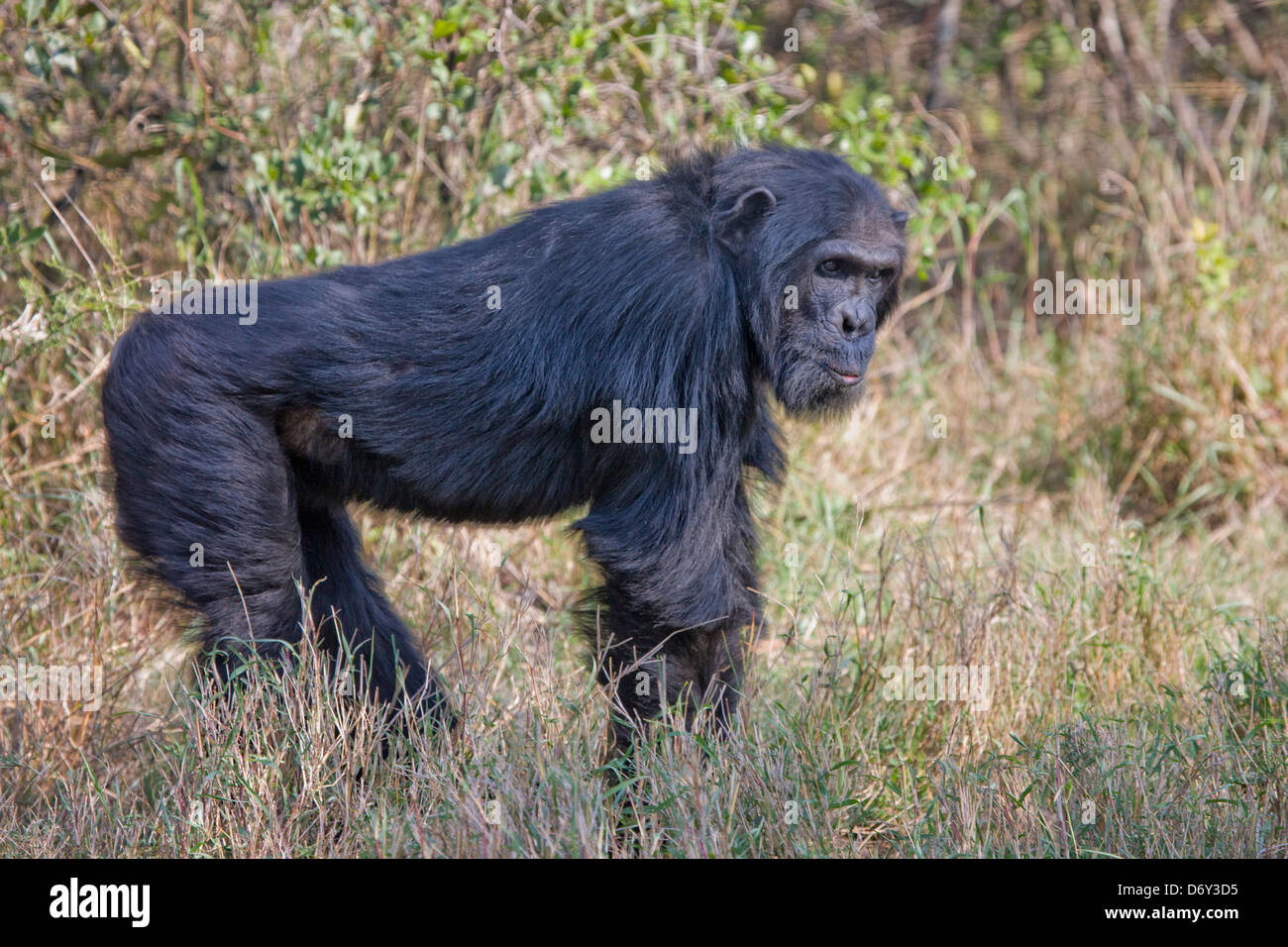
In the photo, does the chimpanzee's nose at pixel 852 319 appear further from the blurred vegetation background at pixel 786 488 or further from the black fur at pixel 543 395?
the blurred vegetation background at pixel 786 488

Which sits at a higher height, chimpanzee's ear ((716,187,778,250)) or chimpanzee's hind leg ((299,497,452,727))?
chimpanzee's ear ((716,187,778,250))

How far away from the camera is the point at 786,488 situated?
666 centimetres

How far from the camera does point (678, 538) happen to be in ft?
13.5

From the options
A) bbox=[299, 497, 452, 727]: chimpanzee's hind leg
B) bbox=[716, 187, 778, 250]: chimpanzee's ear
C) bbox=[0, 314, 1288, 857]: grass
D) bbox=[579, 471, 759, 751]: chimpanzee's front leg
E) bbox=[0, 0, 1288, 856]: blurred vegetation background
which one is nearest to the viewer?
bbox=[0, 314, 1288, 857]: grass

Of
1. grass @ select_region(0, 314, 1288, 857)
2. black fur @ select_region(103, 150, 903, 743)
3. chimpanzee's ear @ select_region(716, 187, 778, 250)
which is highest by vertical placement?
chimpanzee's ear @ select_region(716, 187, 778, 250)

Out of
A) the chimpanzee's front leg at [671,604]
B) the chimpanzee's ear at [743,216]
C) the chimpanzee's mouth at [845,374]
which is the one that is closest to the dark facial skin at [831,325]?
the chimpanzee's mouth at [845,374]

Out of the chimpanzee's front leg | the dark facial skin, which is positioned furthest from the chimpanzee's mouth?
the chimpanzee's front leg

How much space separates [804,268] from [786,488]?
2.30m

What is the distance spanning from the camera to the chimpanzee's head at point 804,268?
445 centimetres

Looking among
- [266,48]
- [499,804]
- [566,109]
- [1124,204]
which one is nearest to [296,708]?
[499,804]

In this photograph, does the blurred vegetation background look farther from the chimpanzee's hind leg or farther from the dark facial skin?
the dark facial skin

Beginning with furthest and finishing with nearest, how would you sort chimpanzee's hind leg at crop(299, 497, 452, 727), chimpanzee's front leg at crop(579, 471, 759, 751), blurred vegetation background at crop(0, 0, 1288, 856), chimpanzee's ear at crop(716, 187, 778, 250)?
1. chimpanzee's hind leg at crop(299, 497, 452, 727)
2. chimpanzee's ear at crop(716, 187, 778, 250)
3. chimpanzee's front leg at crop(579, 471, 759, 751)
4. blurred vegetation background at crop(0, 0, 1288, 856)

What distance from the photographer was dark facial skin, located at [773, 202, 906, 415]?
14.7 ft

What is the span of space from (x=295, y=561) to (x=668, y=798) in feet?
4.75
